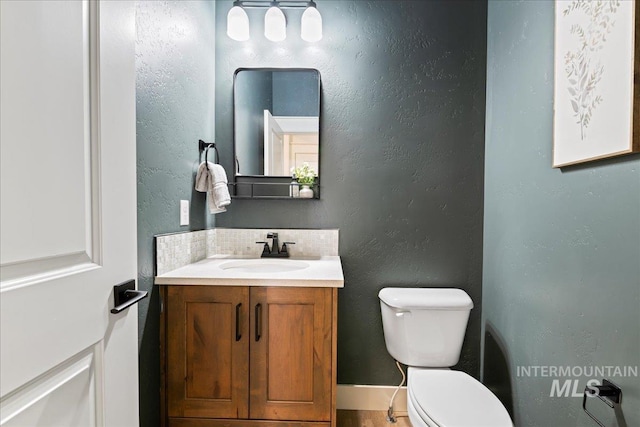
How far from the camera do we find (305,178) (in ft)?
6.38

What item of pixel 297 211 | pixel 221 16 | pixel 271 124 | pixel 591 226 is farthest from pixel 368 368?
pixel 221 16

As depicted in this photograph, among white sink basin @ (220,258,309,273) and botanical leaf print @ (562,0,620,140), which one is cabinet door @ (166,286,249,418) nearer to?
white sink basin @ (220,258,309,273)

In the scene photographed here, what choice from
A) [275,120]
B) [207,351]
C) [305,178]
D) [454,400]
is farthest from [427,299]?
[275,120]

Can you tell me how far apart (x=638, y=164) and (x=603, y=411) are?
0.76m

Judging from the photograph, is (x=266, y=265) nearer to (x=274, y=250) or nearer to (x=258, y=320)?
(x=274, y=250)

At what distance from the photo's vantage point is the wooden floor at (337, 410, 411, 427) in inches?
70.6

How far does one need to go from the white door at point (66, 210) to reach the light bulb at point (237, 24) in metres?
1.19

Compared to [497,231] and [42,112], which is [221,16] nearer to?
[42,112]

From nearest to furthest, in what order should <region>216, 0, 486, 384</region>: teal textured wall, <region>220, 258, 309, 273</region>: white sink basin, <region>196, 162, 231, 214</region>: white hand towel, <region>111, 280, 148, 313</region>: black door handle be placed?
<region>111, 280, 148, 313</region>: black door handle
<region>196, 162, 231, 214</region>: white hand towel
<region>220, 258, 309, 273</region>: white sink basin
<region>216, 0, 486, 384</region>: teal textured wall

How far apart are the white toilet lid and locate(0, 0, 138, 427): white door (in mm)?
1035

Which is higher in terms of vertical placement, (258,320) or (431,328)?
(258,320)

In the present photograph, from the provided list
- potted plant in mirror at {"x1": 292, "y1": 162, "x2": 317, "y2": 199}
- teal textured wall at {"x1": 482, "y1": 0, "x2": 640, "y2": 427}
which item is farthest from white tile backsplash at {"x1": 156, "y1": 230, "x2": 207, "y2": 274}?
teal textured wall at {"x1": 482, "y1": 0, "x2": 640, "y2": 427}

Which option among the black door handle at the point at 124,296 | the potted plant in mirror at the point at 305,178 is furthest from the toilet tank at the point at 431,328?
the black door handle at the point at 124,296

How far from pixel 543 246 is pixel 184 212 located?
5.32ft
